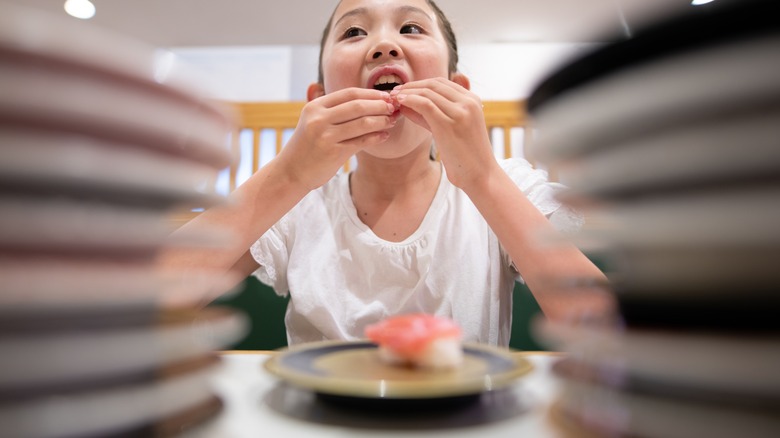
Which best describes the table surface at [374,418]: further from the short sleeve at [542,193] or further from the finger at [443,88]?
the finger at [443,88]

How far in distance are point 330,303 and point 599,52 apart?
1.12 m

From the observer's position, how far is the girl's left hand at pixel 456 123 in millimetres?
964

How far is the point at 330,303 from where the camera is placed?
1298 mm

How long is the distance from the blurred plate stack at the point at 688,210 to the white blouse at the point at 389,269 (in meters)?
0.94

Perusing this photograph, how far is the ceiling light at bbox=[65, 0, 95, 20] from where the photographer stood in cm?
392

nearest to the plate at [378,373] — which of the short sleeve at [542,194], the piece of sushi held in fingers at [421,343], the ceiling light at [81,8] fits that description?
the piece of sushi held in fingers at [421,343]

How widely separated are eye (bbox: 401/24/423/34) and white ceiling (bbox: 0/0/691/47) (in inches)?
106

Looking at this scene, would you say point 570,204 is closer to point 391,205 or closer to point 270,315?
point 391,205

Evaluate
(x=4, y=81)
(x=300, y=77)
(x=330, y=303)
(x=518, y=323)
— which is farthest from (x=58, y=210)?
(x=300, y=77)

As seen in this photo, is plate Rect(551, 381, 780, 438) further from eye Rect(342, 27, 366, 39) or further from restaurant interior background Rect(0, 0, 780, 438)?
eye Rect(342, 27, 366, 39)

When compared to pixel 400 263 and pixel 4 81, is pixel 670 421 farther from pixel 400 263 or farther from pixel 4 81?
pixel 400 263

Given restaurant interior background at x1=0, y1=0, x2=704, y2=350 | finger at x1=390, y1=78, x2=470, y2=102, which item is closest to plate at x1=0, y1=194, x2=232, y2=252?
finger at x1=390, y1=78, x2=470, y2=102

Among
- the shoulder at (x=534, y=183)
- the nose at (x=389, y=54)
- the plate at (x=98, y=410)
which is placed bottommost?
the plate at (x=98, y=410)

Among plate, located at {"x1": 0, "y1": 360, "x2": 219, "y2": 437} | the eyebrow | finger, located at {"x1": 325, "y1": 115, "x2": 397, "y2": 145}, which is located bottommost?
plate, located at {"x1": 0, "y1": 360, "x2": 219, "y2": 437}
